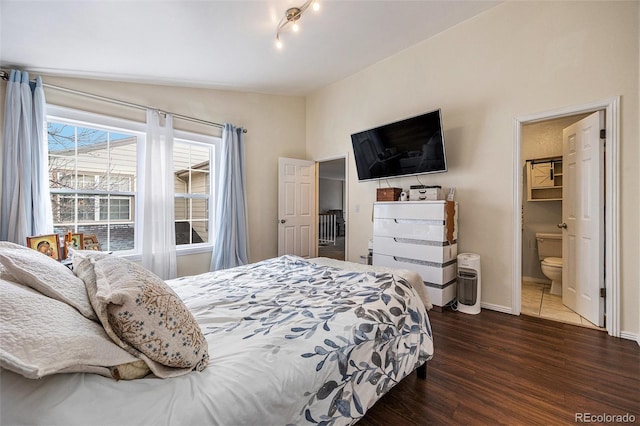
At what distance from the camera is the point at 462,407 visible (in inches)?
58.0

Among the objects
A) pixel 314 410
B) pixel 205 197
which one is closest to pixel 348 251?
pixel 205 197

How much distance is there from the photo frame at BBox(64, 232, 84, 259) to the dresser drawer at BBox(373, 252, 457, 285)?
130 inches

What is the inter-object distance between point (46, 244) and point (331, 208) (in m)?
8.82

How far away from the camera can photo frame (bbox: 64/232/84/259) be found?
2482 mm

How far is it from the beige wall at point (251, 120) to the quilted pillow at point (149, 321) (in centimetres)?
296

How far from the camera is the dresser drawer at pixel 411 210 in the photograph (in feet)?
9.65

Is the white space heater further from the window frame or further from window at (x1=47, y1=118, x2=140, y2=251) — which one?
window at (x1=47, y1=118, x2=140, y2=251)

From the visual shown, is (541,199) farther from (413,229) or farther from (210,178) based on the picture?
(210,178)

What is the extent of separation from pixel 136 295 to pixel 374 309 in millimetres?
1015

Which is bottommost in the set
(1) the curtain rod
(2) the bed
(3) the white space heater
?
(3) the white space heater

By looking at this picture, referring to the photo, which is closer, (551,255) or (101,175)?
(101,175)

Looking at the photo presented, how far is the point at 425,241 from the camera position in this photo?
120 inches

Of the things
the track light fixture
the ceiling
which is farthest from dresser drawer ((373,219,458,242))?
the track light fixture

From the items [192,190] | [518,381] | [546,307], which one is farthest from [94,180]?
[546,307]
